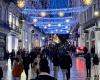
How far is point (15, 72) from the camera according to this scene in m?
18.4

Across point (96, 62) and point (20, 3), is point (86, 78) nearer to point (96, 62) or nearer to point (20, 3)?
point (96, 62)

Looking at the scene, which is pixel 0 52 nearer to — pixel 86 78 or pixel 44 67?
pixel 86 78

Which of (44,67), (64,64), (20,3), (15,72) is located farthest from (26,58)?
(20,3)

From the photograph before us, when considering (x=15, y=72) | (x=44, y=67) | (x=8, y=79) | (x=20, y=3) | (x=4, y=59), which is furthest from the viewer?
(x=4, y=59)

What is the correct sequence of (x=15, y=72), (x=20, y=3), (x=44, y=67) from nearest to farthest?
1. (x=44, y=67)
2. (x=15, y=72)
3. (x=20, y=3)

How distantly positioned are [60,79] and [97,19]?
27.3m

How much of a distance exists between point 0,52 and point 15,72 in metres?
31.9

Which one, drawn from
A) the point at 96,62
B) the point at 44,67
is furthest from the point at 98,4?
the point at 44,67

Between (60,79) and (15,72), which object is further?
(60,79)

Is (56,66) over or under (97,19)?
under

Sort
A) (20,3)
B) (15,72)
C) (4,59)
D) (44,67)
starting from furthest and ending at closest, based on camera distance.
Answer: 1. (4,59)
2. (20,3)
3. (15,72)
4. (44,67)

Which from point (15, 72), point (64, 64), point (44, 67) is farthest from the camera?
point (64, 64)


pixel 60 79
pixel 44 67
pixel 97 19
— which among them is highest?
pixel 97 19

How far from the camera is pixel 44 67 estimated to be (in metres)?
8.15
